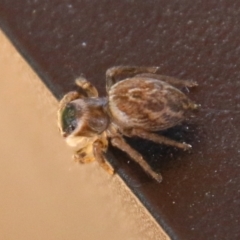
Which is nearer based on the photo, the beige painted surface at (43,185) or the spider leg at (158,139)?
the spider leg at (158,139)

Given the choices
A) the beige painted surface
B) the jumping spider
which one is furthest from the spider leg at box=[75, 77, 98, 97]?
the beige painted surface

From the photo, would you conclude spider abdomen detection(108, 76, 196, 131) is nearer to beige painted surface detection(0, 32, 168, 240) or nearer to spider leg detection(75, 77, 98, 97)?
spider leg detection(75, 77, 98, 97)

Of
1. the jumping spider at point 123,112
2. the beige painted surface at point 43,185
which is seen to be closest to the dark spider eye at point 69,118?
the jumping spider at point 123,112

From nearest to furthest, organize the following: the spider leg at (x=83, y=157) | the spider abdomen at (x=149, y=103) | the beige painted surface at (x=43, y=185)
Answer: the spider abdomen at (x=149, y=103), the spider leg at (x=83, y=157), the beige painted surface at (x=43, y=185)

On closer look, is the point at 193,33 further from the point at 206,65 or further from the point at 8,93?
Result: the point at 8,93

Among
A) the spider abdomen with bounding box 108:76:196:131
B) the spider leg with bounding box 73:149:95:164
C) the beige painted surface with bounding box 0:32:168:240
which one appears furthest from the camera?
the beige painted surface with bounding box 0:32:168:240

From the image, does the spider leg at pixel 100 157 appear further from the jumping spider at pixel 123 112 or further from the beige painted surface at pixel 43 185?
the beige painted surface at pixel 43 185
